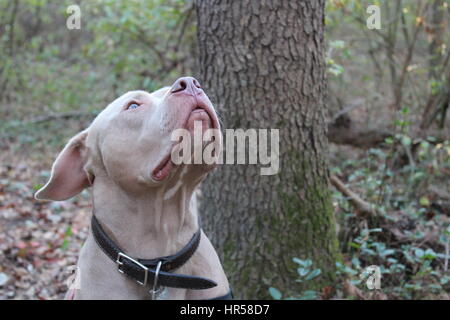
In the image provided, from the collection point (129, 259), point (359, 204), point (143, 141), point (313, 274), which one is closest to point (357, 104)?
point (359, 204)

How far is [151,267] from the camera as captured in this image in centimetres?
245

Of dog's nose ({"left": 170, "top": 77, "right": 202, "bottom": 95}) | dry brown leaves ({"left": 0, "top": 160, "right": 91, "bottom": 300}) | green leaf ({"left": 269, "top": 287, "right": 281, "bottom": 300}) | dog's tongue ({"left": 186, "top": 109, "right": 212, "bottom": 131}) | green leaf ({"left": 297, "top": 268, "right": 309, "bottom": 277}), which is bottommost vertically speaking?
dry brown leaves ({"left": 0, "top": 160, "right": 91, "bottom": 300})

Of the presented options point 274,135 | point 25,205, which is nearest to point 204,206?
point 274,135

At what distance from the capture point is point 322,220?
3.69 m

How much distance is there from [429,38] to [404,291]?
168 inches

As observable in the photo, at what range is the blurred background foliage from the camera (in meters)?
4.00

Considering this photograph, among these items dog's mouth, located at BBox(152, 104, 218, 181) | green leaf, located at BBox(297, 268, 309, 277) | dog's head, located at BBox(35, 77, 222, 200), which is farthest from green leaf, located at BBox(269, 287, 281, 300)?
dog's mouth, located at BBox(152, 104, 218, 181)

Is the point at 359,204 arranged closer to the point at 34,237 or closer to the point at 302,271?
the point at 302,271

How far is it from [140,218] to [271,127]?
1.33m

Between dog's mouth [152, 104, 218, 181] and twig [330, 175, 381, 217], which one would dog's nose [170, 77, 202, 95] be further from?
twig [330, 175, 381, 217]

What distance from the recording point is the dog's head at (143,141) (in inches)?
91.4

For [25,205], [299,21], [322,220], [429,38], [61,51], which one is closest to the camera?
[299,21]

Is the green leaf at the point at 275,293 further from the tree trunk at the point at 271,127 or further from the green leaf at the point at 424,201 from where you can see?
the green leaf at the point at 424,201

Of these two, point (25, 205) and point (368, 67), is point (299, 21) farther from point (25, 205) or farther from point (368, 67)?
point (368, 67)
